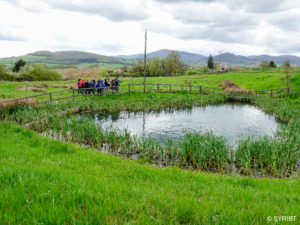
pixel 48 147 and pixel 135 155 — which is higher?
pixel 48 147

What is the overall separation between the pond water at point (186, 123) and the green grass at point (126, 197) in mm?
7600

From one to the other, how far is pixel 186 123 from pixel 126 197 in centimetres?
1515

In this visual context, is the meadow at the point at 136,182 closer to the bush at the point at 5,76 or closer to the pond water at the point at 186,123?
the pond water at the point at 186,123

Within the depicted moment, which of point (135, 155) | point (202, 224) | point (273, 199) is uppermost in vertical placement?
point (202, 224)

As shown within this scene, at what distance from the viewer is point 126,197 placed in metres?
4.75

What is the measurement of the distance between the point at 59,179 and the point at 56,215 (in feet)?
6.20

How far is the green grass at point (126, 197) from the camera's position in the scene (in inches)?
154

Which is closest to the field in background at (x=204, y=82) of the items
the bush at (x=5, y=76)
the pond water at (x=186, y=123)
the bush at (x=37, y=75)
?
the bush at (x=37, y=75)

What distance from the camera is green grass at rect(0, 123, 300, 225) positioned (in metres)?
3.91

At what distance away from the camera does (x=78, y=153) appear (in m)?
9.27

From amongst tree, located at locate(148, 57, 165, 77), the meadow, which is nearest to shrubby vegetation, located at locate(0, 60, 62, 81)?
tree, located at locate(148, 57, 165, 77)

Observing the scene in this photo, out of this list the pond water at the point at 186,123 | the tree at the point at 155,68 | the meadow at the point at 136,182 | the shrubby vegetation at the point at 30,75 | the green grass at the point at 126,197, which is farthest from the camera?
the tree at the point at 155,68

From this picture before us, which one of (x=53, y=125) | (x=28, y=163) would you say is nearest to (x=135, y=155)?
(x=28, y=163)

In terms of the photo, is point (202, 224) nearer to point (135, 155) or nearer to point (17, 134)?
point (135, 155)
